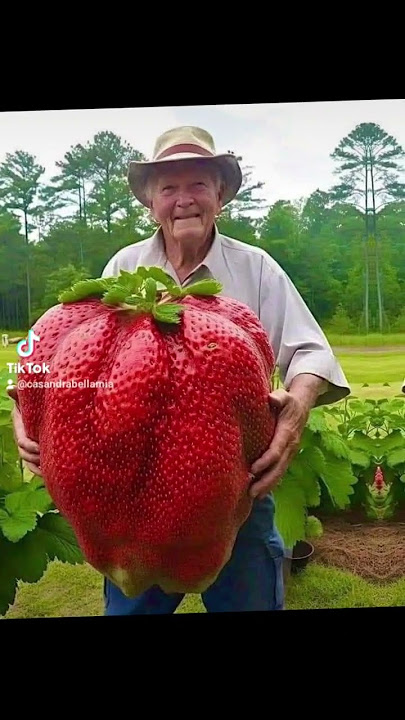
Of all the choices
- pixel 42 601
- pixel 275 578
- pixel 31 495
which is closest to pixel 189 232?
pixel 31 495

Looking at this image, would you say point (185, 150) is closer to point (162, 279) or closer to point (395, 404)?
point (162, 279)

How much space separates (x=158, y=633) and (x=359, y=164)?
153 cm

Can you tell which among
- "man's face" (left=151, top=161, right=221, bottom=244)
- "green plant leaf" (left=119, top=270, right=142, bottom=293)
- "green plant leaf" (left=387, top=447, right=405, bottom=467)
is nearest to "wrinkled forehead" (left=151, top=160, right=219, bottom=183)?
"man's face" (left=151, top=161, right=221, bottom=244)

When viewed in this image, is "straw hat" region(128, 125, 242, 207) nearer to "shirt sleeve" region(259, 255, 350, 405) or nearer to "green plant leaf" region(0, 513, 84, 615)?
"shirt sleeve" region(259, 255, 350, 405)

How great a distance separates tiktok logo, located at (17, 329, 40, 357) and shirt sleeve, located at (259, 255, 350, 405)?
57 centimetres

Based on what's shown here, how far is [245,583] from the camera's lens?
6.50 ft

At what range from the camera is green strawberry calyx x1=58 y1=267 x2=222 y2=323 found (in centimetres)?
157

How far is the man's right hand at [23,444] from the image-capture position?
5.81 ft

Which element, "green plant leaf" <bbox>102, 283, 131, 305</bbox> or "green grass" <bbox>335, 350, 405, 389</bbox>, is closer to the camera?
"green plant leaf" <bbox>102, 283, 131, 305</bbox>

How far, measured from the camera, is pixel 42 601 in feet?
6.72

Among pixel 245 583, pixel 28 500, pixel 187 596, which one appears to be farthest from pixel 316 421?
pixel 28 500

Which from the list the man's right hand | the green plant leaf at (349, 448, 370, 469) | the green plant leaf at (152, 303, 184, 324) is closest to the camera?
the green plant leaf at (152, 303, 184, 324)

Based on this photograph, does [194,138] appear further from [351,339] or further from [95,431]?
[95,431]

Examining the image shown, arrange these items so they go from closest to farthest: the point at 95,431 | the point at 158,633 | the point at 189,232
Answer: the point at 95,431, the point at 189,232, the point at 158,633
